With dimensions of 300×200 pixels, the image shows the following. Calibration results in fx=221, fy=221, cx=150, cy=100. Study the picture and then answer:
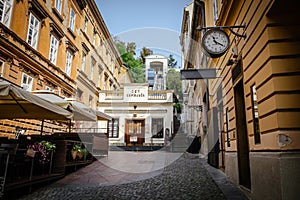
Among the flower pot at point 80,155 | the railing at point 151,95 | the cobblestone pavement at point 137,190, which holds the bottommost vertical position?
the cobblestone pavement at point 137,190

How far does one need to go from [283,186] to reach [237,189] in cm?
192

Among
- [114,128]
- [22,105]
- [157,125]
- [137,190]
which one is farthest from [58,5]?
[137,190]

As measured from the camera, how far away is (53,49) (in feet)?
42.0

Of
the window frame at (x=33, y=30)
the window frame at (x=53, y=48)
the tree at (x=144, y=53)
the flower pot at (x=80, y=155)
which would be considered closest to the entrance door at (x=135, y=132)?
the window frame at (x=53, y=48)

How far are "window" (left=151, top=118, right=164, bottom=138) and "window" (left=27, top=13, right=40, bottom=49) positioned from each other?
10.7 m

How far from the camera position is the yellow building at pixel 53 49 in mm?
9109

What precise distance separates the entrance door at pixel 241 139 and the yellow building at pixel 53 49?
8483 mm

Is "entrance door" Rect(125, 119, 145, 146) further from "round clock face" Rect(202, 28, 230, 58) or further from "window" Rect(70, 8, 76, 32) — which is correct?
"round clock face" Rect(202, 28, 230, 58)

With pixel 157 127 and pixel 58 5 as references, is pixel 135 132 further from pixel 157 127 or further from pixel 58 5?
pixel 58 5

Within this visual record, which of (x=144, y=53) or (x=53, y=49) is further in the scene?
(x=144, y=53)

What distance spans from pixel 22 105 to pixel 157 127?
13.7 metres

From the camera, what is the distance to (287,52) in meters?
2.86

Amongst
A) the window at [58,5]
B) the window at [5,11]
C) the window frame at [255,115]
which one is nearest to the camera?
the window frame at [255,115]

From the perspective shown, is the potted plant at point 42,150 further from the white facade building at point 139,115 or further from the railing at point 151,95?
the railing at point 151,95
